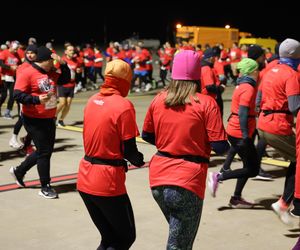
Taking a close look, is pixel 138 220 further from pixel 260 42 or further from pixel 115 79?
pixel 260 42

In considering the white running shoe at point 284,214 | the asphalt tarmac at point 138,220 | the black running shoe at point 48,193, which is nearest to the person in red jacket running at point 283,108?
the white running shoe at point 284,214

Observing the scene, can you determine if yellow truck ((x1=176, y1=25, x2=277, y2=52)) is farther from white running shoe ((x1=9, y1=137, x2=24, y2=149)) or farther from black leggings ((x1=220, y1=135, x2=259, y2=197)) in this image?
black leggings ((x1=220, y1=135, x2=259, y2=197))

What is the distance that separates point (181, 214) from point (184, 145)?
45cm

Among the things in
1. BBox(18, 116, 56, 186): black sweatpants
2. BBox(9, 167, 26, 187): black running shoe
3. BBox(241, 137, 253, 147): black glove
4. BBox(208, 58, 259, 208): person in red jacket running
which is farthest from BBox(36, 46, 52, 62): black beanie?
BBox(241, 137, 253, 147): black glove

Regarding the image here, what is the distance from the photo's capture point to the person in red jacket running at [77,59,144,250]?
3645 mm

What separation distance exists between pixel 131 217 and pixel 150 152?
5.32m

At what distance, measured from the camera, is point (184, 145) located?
3.45 metres

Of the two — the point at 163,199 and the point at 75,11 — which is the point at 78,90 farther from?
the point at 75,11

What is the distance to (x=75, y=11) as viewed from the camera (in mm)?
43656

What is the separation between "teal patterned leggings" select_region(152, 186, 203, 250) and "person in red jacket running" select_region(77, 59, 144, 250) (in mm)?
376

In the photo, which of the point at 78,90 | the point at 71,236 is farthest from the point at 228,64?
the point at 71,236

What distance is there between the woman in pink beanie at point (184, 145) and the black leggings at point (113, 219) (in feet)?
1.00

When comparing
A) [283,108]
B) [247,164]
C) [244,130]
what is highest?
[283,108]

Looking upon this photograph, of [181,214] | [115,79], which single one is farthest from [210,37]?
[181,214]
